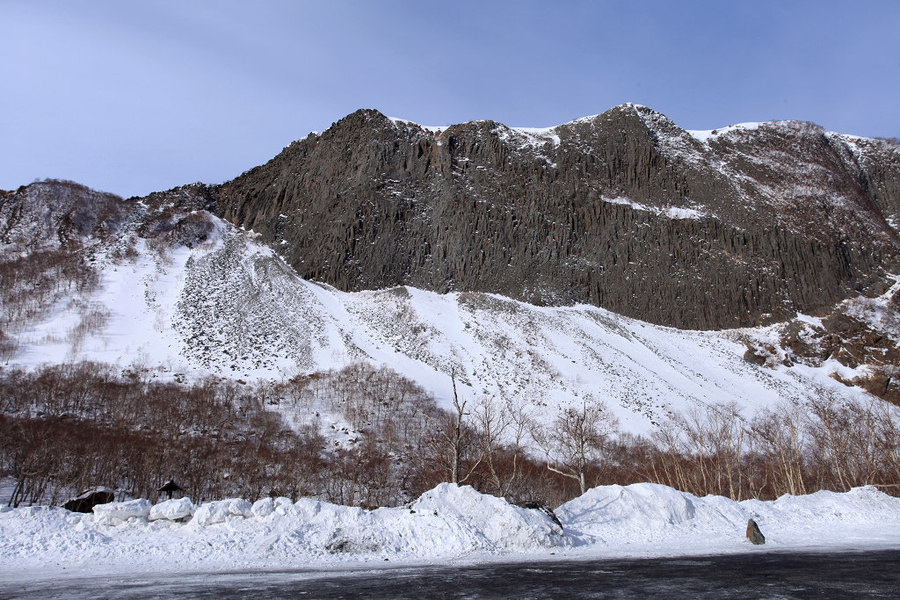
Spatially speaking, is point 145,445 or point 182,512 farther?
point 145,445

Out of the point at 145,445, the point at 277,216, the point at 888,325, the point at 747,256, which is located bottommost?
the point at 145,445

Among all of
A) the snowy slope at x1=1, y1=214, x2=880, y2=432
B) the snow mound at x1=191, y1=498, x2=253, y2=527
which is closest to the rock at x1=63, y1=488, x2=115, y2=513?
the snow mound at x1=191, y1=498, x2=253, y2=527

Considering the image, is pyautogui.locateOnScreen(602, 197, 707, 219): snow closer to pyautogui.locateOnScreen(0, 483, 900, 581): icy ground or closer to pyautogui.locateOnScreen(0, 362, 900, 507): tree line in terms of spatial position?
pyautogui.locateOnScreen(0, 362, 900, 507): tree line

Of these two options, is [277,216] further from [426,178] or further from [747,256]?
[747,256]

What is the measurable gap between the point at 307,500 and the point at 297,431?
28412 millimetres

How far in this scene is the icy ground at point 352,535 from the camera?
38.9ft

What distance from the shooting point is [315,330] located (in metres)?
57.7

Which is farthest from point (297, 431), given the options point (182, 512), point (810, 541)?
point (810, 541)

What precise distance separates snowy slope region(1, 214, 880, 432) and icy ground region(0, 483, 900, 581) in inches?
1188

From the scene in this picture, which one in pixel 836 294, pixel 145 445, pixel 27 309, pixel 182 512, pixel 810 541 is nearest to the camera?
pixel 182 512

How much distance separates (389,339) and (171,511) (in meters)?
44.3

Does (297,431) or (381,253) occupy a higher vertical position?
(381,253)

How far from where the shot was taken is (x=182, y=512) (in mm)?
13750

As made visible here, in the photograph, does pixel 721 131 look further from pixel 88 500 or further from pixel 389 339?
→ pixel 88 500
